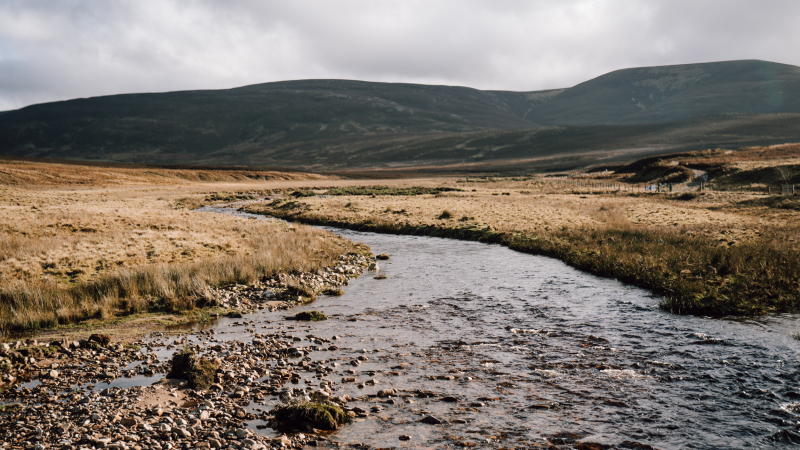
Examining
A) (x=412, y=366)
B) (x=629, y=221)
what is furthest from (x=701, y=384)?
(x=629, y=221)

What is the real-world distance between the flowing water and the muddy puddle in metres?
0.03

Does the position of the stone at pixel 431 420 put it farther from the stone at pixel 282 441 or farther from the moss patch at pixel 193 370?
the moss patch at pixel 193 370

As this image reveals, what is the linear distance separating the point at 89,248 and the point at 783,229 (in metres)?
36.0

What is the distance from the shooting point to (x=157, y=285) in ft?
57.1

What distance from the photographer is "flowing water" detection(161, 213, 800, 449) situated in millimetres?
8383

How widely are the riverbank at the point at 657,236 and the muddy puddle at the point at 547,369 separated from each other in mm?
1726

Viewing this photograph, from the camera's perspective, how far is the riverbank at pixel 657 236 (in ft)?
54.1

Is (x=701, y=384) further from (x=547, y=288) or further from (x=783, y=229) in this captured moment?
(x=783, y=229)

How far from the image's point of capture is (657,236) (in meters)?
27.5

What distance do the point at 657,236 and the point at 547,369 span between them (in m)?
20.0

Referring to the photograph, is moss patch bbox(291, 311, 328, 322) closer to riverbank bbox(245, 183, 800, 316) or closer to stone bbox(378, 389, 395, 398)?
stone bbox(378, 389, 395, 398)

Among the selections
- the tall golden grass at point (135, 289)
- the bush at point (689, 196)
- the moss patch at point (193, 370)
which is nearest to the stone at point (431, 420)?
the moss patch at point (193, 370)

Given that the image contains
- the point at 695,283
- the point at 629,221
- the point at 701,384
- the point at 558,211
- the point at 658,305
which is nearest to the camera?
the point at 701,384

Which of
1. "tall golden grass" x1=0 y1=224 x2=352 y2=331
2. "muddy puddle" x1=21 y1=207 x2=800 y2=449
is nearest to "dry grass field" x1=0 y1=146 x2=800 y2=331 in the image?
"tall golden grass" x1=0 y1=224 x2=352 y2=331
